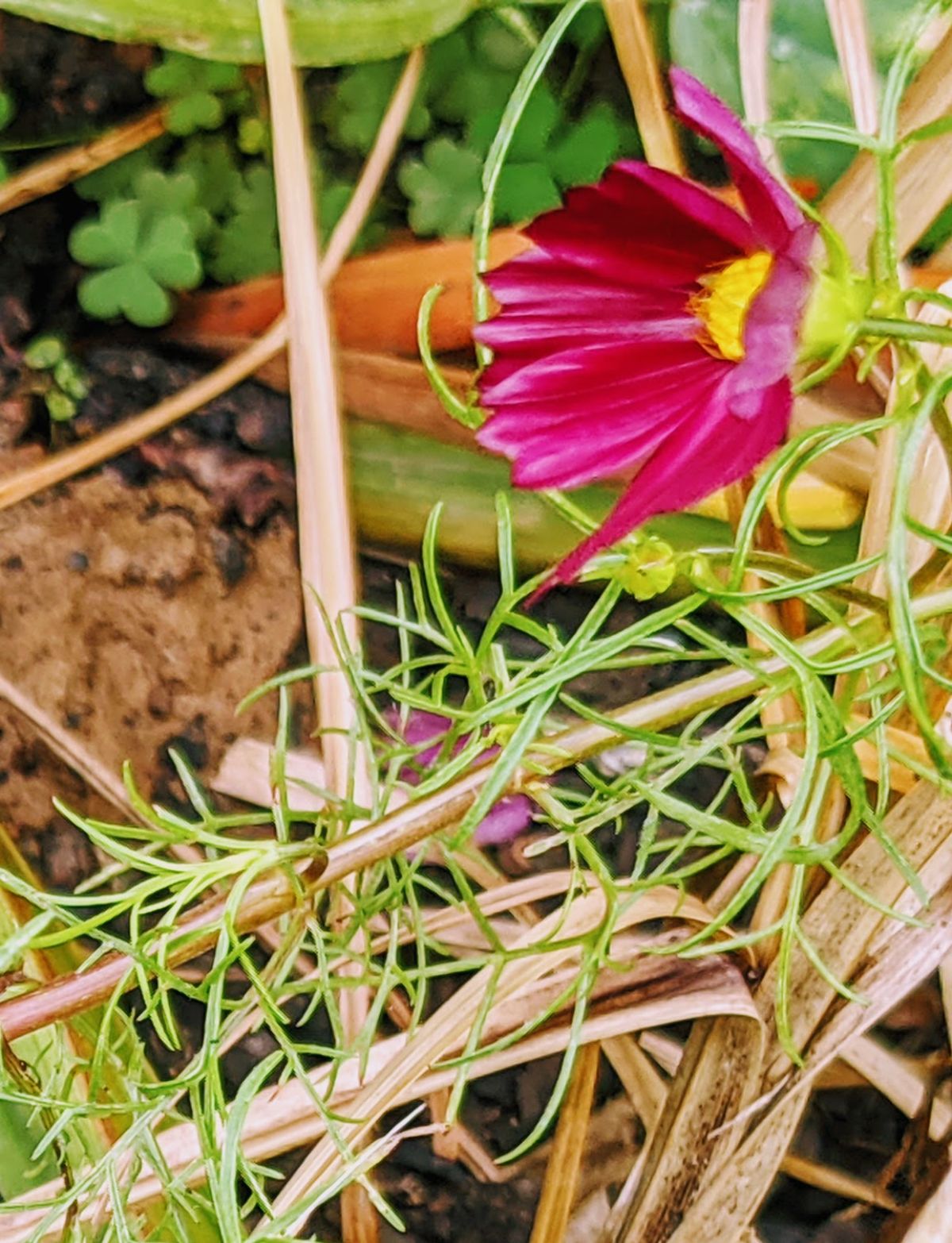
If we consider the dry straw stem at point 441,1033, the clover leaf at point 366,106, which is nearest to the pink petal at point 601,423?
the dry straw stem at point 441,1033

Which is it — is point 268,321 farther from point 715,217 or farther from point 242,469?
point 715,217

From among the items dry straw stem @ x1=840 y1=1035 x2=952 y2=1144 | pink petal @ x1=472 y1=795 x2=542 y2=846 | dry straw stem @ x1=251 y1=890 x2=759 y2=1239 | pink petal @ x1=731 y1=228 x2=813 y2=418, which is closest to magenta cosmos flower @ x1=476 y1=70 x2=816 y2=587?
pink petal @ x1=731 y1=228 x2=813 y2=418

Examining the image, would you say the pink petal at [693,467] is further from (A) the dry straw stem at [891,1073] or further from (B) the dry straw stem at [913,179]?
(A) the dry straw stem at [891,1073]

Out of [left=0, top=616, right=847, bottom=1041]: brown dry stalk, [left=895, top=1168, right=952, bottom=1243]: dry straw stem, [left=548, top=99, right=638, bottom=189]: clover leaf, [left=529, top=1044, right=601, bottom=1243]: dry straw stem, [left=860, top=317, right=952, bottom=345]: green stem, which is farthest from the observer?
[left=548, top=99, right=638, bottom=189]: clover leaf

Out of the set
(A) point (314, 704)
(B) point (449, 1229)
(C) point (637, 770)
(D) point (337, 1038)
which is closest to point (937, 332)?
(C) point (637, 770)

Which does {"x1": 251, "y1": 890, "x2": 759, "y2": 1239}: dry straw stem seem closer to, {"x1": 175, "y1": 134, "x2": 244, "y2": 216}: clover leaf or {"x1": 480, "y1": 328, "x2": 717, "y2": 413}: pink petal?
{"x1": 480, "y1": 328, "x2": 717, "y2": 413}: pink petal
